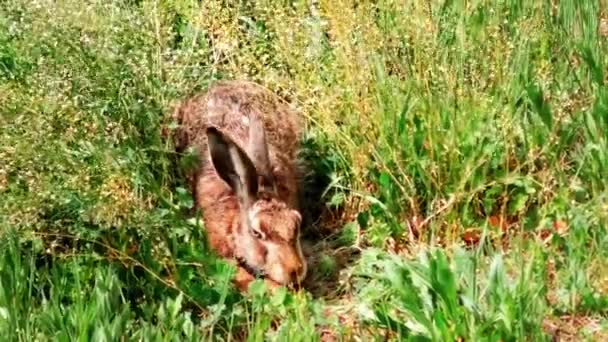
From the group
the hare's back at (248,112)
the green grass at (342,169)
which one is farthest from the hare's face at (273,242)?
the hare's back at (248,112)

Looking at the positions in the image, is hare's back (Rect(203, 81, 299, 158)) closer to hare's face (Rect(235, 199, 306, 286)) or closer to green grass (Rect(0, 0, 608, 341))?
green grass (Rect(0, 0, 608, 341))

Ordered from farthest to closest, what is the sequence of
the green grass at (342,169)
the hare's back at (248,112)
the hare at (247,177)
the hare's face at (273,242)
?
the hare's back at (248,112), the hare at (247,177), the hare's face at (273,242), the green grass at (342,169)

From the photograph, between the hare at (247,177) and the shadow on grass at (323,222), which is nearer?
the hare at (247,177)

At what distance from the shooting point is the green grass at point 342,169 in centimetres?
435

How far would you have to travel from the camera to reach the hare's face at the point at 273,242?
478 centimetres

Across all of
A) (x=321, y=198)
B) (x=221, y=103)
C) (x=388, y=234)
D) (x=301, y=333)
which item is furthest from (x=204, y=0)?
(x=301, y=333)

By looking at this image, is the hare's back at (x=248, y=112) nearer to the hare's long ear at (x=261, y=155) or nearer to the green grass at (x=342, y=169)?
the green grass at (x=342, y=169)

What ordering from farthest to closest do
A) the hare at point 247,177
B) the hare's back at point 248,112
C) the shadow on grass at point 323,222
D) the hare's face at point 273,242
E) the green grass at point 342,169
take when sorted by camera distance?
the hare's back at point 248,112, the shadow on grass at point 323,222, the hare at point 247,177, the hare's face at point 273,242, the green grass at point 342,169

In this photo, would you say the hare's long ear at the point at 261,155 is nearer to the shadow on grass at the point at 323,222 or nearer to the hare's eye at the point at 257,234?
the hare's eye at the point at 257,234

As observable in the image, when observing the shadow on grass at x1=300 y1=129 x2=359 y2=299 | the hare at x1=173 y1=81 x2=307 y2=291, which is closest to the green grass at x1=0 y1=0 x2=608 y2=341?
the shadow on grass at x1=300 y1=129 x2=359 y2=299

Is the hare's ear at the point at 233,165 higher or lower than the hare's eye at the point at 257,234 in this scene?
higher

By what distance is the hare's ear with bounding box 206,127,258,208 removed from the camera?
194 inches

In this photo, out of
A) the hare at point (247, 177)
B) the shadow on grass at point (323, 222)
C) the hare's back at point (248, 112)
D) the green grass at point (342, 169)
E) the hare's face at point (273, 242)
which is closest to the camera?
the green grass at point (342, 169)

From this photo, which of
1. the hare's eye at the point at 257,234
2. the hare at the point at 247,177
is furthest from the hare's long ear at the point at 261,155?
the hare's eye at the point at 257,234
